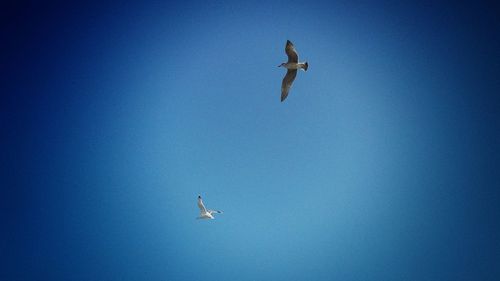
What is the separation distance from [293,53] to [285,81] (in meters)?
0.85

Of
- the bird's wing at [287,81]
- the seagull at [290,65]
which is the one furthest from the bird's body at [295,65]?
the bird's wing at [287,81]

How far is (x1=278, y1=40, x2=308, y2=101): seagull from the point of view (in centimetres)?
848

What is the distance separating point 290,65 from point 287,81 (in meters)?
0.44

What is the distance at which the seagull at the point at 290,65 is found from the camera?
27.8 ft

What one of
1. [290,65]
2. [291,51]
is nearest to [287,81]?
A: [290,65]

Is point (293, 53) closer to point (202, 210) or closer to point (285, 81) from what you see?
point (285, 81)

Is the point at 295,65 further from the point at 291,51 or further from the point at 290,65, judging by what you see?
the point at 291,51

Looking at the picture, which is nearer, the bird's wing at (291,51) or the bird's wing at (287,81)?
the bird's wing at (291,51)

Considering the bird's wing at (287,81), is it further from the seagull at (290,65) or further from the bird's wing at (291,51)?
the bird's wing at (291,51)

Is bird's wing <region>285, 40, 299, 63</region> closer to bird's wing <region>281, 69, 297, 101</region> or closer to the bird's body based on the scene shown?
the bird's body

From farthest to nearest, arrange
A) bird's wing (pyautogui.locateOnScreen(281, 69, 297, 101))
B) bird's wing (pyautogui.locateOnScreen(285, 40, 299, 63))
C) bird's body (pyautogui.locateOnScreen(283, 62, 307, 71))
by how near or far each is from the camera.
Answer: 1. bird's wing (pyautogui.locateOnScreen(281, 69, 297, 101))
2. bird's body (pyautogui.locateOnScreen(283, 62, 307, 71))
3. bird's wing (pyautogui.locateOnScreen(285, 40, 299, 63))

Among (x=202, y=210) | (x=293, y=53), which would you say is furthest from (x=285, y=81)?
(x=202, y=210)

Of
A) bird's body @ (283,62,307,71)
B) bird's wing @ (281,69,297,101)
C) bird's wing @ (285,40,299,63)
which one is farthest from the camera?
bird's wing @ (281,69,297,101)

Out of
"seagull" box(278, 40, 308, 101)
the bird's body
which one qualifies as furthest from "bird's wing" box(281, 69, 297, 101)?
the bird's body
